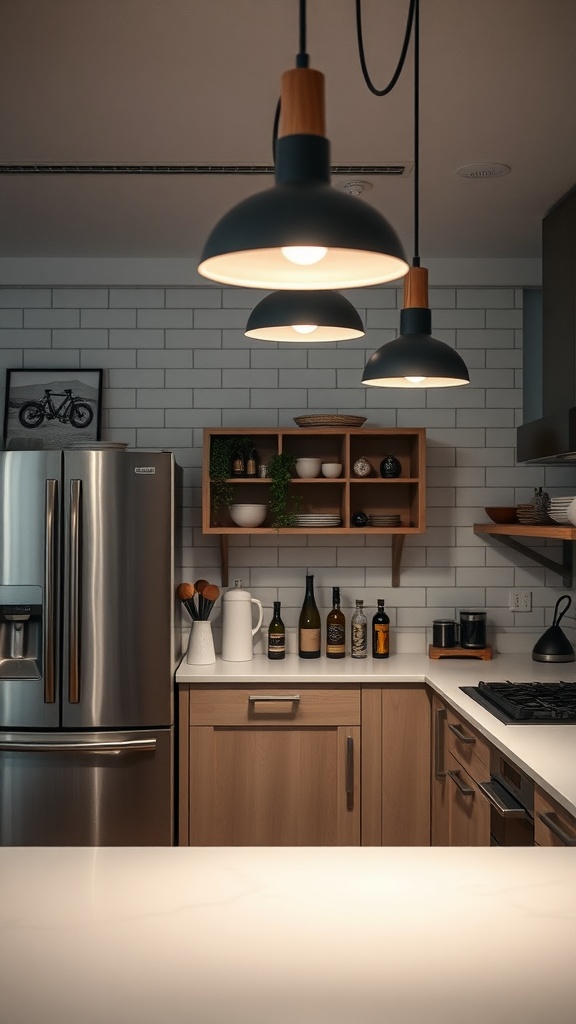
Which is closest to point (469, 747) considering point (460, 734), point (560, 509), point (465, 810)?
point (460, 734)

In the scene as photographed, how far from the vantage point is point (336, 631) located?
4062 millimetres

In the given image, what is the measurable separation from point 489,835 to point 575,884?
1.38 metres

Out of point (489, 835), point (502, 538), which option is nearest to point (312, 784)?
point (489, 835)

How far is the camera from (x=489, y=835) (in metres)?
2.75

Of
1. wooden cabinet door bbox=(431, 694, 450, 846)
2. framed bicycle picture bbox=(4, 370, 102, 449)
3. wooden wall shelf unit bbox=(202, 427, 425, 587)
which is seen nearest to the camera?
wooden cabinet door bbox=(431, 694, 450, 846)

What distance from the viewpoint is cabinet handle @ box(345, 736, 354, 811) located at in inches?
144

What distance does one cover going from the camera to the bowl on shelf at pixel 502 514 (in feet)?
13.2

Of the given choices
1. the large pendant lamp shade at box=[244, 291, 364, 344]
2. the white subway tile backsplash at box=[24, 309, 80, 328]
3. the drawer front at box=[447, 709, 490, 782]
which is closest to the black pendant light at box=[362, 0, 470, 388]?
the large pendant lamp shade at box=[244, 291, 364, 344]

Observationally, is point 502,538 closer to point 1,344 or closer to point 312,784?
point 312,784

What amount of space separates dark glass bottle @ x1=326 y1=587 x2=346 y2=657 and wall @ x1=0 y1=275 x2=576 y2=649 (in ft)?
0.58

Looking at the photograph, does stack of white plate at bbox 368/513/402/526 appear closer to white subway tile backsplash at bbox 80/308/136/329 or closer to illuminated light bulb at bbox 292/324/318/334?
white subway tile backsplash at bbox 80/308/136/329

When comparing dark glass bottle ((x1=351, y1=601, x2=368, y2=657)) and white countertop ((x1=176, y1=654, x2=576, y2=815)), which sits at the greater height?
dark glass bottle ((x1=351, y1=601, x2=368, y2=657))

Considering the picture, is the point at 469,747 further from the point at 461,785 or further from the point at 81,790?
the point at 81,790

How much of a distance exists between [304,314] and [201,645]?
246cm
